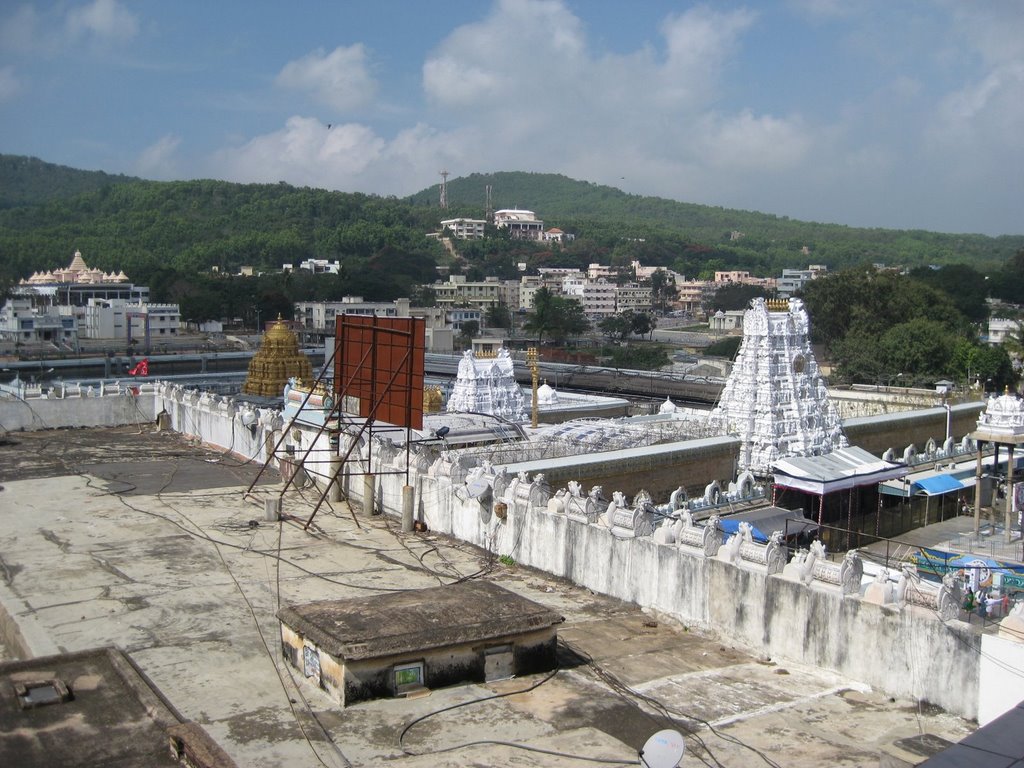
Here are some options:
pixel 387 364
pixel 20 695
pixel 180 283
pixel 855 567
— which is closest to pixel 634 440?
pixel 387 364

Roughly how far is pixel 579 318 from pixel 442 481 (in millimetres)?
107944

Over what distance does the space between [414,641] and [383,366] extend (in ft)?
41.2

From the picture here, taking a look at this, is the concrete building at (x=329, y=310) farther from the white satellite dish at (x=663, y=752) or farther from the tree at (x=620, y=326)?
the white satellite dish at (x=663, y=752)

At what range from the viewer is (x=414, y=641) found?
1342 cm

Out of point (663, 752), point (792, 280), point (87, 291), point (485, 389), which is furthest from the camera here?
point (792, 280)

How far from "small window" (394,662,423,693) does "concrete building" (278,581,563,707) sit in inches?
0.5

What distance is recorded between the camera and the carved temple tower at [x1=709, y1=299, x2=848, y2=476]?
3506 cm

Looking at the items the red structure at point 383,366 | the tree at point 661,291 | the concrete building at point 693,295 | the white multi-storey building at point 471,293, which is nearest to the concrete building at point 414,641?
the red structure at point 383,366

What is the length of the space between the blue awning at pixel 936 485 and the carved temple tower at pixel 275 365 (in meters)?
28.0

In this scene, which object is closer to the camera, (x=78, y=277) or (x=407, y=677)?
(x=407, y=677)

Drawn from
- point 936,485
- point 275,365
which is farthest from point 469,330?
point 936,485

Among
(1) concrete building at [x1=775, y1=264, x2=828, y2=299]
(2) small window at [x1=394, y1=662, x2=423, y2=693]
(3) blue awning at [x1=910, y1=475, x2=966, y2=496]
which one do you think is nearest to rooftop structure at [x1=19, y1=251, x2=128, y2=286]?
(1) concrete building at [x1=775, y1=264, x2=828, y2=299]

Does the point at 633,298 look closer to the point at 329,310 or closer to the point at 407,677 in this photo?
the point at 329,310

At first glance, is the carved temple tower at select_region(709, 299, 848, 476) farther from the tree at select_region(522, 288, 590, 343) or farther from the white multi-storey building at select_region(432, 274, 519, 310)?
the white multi-storey building at select_region(432, 274, 519, 310)
